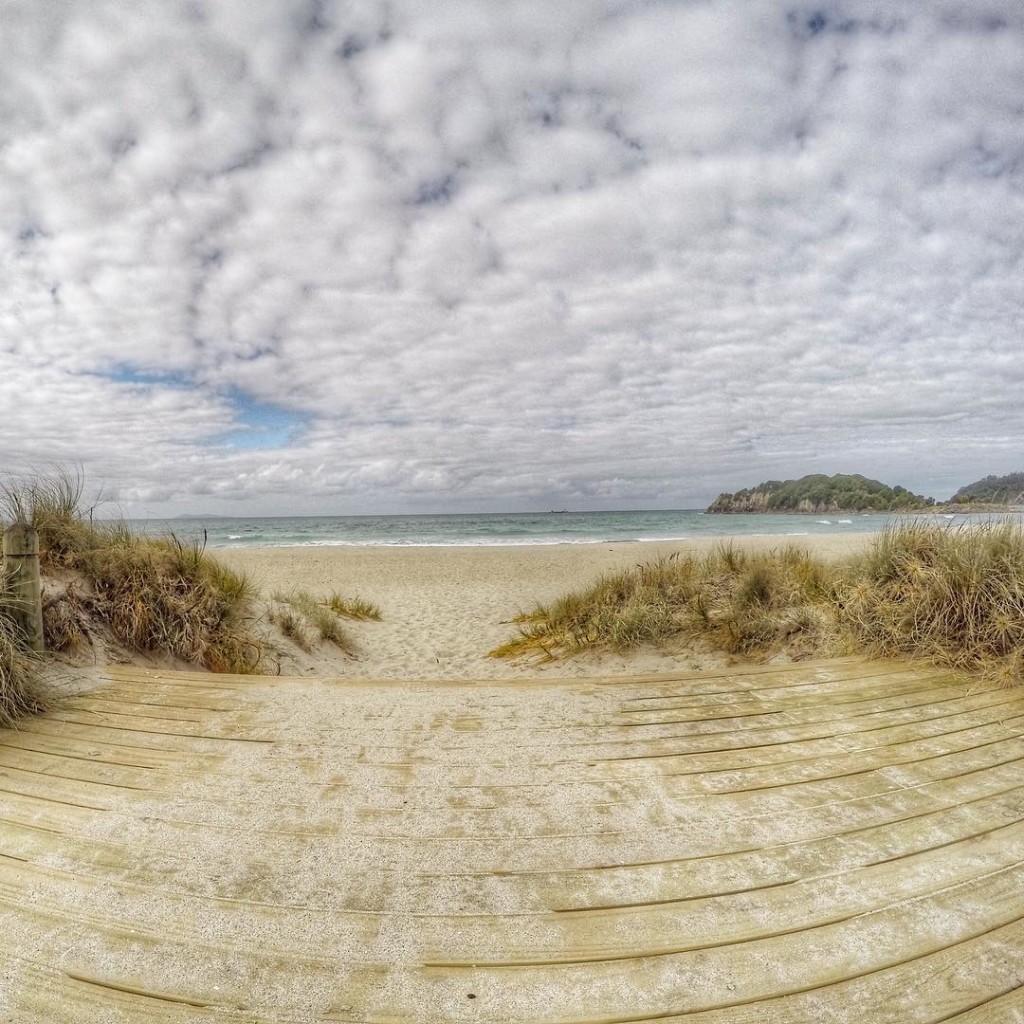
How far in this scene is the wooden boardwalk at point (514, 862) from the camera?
1.70 m

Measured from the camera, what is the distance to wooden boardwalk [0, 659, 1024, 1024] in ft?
5.57

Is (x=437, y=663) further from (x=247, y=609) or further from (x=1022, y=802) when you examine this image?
(x=1022, y=802)

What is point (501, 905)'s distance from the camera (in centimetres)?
204

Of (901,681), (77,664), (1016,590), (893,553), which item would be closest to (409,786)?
(77,664)

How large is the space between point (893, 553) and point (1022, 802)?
11.4 ft

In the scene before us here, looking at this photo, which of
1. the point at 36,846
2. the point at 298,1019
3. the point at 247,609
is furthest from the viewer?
the point at 247,609

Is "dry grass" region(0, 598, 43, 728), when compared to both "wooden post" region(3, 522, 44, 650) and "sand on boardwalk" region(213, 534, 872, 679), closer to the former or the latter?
"wooden post" region(3, 522, 44, 650)

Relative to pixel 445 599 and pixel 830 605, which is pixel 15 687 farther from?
pixel 445 599

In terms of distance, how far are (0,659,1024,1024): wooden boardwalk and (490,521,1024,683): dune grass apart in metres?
0.99

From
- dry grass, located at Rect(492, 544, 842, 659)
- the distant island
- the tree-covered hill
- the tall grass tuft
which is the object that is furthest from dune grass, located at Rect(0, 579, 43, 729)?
the distant island

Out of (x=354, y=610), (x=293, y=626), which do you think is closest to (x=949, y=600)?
(x=293, y=626)

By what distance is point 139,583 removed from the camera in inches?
216

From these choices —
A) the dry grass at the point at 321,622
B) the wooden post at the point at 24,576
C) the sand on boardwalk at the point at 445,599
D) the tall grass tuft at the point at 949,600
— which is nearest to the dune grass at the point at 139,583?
the wooden post at the point at 24,576

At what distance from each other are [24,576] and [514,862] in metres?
3.92
